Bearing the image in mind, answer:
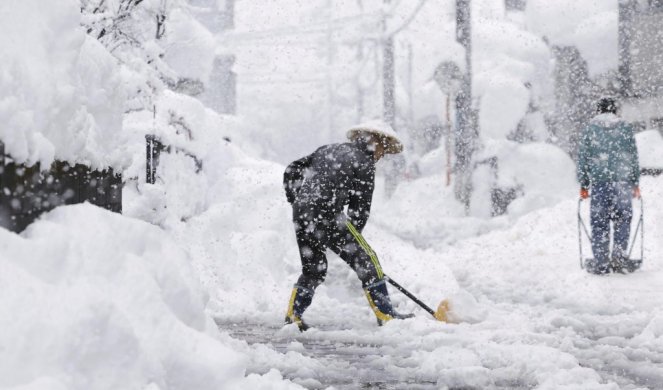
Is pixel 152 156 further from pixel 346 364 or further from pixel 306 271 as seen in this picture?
pixel 346 364

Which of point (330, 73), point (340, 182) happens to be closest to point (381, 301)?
point (340, 182)

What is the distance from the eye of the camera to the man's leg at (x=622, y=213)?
31.7 ft

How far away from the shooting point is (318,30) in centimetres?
4512

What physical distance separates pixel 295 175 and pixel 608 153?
4823mm

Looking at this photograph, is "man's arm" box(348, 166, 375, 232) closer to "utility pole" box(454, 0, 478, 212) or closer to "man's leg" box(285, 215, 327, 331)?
"man's leg" box(285, 215, 327, 331)

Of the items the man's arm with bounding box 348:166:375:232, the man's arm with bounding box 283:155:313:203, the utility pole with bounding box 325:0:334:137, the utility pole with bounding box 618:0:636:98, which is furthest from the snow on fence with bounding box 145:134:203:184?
the utility pole with bounding box 325:0:334:137

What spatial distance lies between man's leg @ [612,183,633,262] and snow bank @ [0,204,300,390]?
737 centimetres

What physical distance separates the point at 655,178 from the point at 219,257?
9.13 meters

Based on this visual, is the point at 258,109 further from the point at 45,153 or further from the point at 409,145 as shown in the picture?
the point at 45,153

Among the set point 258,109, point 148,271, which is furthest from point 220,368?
point 258,109

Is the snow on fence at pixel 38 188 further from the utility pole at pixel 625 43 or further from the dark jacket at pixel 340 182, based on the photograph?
the utility pole at pixel 625 43

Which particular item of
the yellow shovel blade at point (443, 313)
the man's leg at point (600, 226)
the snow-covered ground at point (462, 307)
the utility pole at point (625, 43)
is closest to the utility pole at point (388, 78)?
the utility pole at point (625, 43)

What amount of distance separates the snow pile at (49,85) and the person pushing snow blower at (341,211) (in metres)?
2.55

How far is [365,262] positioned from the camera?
633cm
